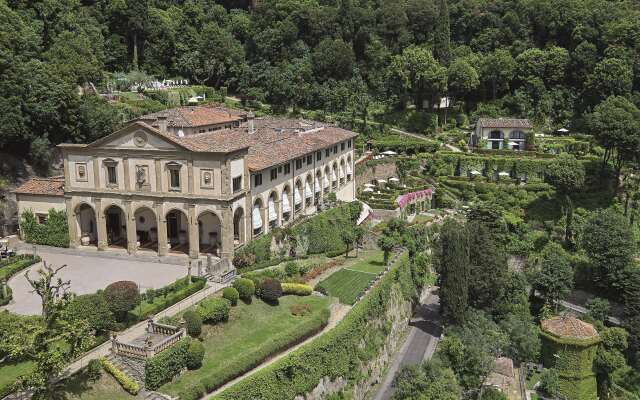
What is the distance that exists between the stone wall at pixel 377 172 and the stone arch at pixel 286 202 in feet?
79.2

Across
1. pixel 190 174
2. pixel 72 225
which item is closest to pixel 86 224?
pixel 72 225

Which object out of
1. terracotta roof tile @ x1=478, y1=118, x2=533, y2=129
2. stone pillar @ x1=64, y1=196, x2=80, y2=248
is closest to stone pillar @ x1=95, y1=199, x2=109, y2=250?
stone pillar @ x1=64, y1=196, x2=80, y2=248

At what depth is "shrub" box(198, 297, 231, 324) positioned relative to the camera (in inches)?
1373

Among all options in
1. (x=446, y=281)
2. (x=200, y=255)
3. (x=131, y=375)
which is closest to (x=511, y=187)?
(x=446, y=281)

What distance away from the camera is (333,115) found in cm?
A: 9894

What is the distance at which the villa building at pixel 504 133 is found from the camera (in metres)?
85.2

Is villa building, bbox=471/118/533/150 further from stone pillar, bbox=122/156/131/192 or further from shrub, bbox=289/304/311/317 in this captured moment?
stone pillar, bbox=122/156/131/192

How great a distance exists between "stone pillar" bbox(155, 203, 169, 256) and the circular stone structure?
31.2 meters

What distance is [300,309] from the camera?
39.6m

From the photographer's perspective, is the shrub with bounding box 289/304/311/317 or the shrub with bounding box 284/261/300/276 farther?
the shrub with bounding box 284/261/300/276

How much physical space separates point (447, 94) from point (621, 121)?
38.0m

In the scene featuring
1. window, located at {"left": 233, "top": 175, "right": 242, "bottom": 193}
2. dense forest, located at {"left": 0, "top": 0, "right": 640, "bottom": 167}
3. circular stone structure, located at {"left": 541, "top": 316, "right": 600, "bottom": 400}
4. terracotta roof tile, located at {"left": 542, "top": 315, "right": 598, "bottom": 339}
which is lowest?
circular stone structure, located at {"left": 541, "top": 316, "right": 600, "bottom": 400}

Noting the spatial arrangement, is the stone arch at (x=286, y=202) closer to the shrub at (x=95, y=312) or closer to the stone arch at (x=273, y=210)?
the stone arch at (x=273, y=210)

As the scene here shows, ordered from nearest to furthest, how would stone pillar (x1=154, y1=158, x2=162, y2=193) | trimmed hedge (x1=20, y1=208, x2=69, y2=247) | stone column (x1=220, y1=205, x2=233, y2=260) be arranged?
stone column (x1=220, y1=205, x2=233, y2=260), stone pillar (x1=154, y1=158, x2=162, y2=193), trimmed hedge (x1=20, y1=208, x2=69, y2=247)
